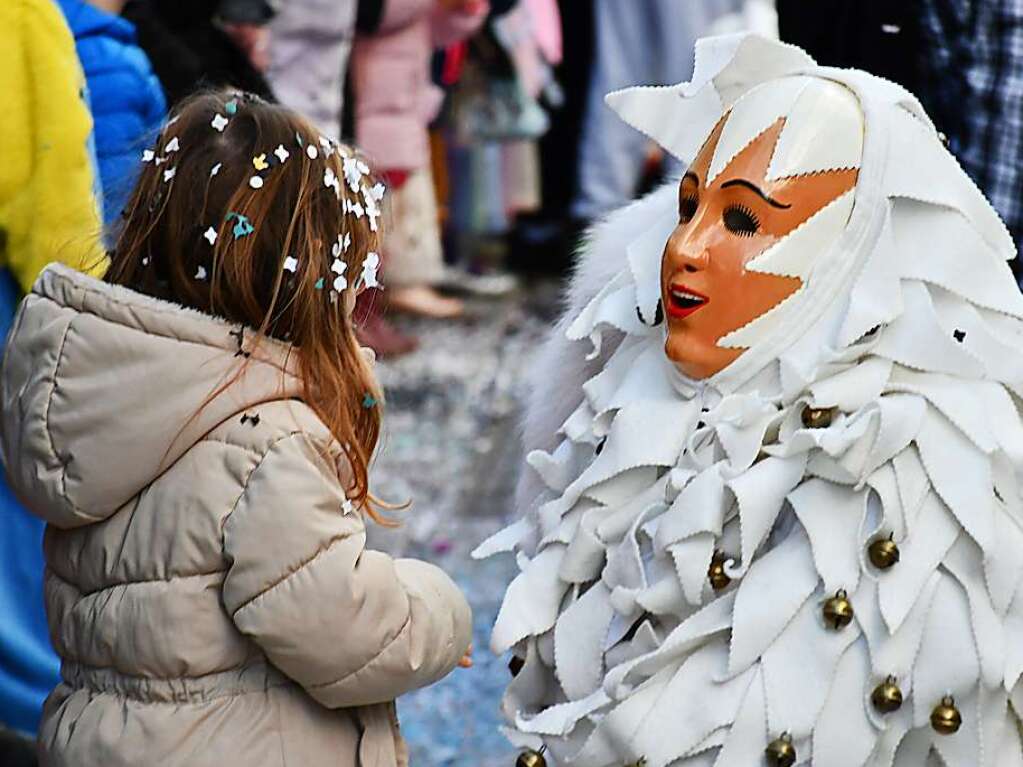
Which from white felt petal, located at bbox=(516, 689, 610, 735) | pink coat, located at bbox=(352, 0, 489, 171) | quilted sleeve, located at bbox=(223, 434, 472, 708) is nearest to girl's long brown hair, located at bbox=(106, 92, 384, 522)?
quilted sleeve, located at bbox=(223, 434, 472, 708)

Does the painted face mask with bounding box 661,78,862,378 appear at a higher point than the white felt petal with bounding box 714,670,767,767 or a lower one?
higher

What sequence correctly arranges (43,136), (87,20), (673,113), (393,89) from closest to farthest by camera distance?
(673,113) → (43,136) → (87,20) → (393,89)

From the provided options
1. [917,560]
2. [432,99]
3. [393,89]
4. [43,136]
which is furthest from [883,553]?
[432,99]

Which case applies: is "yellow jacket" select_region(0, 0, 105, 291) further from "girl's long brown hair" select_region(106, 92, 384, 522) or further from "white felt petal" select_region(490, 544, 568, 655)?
"white felt petal" select_region(490, 544, 568, 655)

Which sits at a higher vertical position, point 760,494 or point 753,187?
point 753,187

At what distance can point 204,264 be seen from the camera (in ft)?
6.12

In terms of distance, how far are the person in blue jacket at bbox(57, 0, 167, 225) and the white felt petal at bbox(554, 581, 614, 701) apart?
136 cm

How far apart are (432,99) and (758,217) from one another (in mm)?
3600

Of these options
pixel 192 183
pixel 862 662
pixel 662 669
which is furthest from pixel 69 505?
pixel 862 662

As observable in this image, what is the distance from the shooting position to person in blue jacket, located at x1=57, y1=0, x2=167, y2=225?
2.89 meters

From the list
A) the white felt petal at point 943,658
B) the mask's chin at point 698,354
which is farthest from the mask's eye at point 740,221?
the white felt petal at point 943,658

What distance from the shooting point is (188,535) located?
5.96 feet

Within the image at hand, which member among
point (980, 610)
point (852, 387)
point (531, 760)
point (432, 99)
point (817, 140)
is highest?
point (817, 140)

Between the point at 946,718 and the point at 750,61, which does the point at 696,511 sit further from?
the point at 750,61
